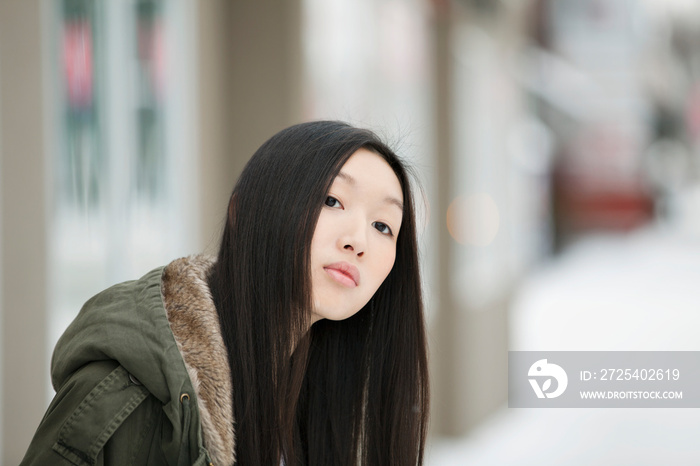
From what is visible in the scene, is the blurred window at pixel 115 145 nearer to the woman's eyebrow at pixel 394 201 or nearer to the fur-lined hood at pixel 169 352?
the fur-lined hood at pixel 169 352

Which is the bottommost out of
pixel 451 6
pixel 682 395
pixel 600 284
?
pixel 600 284

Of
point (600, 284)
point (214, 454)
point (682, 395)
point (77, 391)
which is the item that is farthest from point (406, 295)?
point (600, 284)

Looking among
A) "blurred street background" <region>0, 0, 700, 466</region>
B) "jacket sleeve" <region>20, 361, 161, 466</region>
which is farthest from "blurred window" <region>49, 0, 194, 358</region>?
"jacket sleeve" <region>20, 361, 161, 466</region>

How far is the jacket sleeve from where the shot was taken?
1162 mm

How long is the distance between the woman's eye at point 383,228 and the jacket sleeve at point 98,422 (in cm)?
55

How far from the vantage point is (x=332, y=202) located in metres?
1.42

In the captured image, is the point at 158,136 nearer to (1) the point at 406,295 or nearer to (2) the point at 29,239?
(2) the point at 29,239

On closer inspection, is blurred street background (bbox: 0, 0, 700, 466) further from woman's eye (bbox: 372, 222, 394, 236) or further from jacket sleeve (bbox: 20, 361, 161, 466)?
jacket sleeve (bbox: 20, 361, 161, 466)

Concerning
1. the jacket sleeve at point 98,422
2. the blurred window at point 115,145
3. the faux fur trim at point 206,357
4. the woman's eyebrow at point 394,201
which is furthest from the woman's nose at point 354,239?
the blurred window at point 115,145

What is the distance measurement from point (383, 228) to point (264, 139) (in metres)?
2.70

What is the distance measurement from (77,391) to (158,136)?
279 centimetres

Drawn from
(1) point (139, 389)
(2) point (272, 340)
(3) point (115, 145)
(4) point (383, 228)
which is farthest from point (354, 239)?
(3) point (115, 145)

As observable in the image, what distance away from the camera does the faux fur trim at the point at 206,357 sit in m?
1.24

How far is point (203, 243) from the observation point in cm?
399
